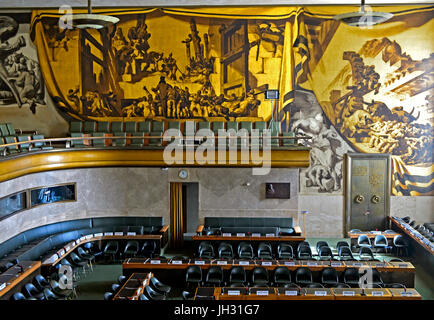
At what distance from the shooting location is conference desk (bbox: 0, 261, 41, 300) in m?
11.1

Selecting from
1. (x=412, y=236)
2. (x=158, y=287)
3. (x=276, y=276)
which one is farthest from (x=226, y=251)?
(x=412, y=236)

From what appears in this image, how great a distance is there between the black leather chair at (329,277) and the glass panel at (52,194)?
960cm

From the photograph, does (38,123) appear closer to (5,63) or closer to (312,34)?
(5,63)

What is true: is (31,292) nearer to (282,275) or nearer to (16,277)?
(16,277)

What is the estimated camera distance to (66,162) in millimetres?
16578

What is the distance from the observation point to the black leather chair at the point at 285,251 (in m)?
15.7

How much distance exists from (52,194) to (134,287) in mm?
6968

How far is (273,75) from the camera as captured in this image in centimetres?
1950

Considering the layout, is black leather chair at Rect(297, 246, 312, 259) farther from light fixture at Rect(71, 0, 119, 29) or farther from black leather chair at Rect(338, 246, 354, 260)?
Result: light fixture at Rect(71, 0, 119, 29)

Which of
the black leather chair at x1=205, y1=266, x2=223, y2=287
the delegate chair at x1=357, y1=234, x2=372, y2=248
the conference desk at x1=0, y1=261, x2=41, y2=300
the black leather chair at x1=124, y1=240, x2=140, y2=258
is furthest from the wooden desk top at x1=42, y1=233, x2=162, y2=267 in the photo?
the delegate chair at x1=357, y1=234, x2=372, y2=248
